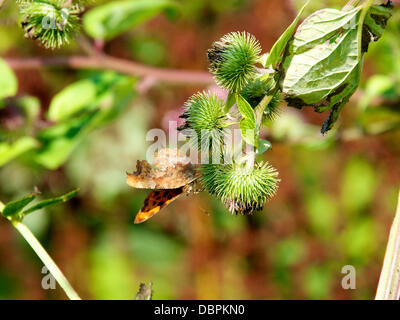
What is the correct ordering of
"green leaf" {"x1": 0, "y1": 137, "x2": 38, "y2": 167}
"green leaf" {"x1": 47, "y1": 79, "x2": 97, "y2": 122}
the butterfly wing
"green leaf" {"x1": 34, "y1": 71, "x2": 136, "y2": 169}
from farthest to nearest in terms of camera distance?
"green leaf" {"x1": 47, "y1": 79, "x2": 97, "y2": 122}, "green leaf" {"x1": 34, "y1": 71, "x2": 136, "y2": 169}, "green leaf" {"x1": 0, "y1": 137, "x2": 38, "y2": 167}, the butterfly wing

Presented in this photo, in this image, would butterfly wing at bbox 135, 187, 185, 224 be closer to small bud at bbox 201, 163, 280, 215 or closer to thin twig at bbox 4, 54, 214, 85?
small bud at bbox 201, 163, 280, 215

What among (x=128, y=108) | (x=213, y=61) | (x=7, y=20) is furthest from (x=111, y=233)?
(x=213, y=61)

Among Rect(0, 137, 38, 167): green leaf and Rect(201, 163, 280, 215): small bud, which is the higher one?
Rect(0, 137, 38, 167): green leaf

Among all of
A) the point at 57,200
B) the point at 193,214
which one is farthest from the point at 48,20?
the point at 193,214

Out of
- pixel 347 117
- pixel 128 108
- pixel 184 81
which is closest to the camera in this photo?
pixel 184 81

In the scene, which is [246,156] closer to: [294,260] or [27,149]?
[27,149]

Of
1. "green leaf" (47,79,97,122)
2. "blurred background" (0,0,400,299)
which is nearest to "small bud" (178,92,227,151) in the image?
"green leaf" (47,79,97,122)
